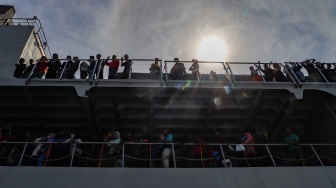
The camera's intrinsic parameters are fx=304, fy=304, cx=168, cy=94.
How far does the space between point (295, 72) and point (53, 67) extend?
278 inches

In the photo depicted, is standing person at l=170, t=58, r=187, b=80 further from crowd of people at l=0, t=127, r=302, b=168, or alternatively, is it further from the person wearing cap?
the person wearing cap

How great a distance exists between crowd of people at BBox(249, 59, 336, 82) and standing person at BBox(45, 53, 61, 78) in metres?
5.83

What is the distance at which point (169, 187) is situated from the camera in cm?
590

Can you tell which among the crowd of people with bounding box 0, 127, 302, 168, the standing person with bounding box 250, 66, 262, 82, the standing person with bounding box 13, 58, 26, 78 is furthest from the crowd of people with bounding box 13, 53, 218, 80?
the crowd of people with bounding box 0, 127, 302, 168

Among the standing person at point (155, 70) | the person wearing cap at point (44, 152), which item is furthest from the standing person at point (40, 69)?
the standing person at point (155, 70)

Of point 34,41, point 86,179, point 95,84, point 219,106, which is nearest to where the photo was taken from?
point 86,179

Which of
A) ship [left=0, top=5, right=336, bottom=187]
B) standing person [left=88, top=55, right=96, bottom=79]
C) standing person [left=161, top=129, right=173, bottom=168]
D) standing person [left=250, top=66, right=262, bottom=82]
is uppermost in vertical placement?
standing person [left=88, top=55, right=96, bottom=79]

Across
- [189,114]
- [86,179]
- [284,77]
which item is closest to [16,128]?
[86,179]

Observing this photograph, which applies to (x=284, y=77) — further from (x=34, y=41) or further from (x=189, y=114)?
(x=34, y=41)

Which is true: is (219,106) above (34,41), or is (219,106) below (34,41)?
below

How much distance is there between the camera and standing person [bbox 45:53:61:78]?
8711 millimetres

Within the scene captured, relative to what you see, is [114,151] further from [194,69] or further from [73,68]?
[194,69]

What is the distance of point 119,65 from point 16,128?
3.69 meters

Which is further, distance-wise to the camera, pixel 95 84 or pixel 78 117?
pixel 78 117
